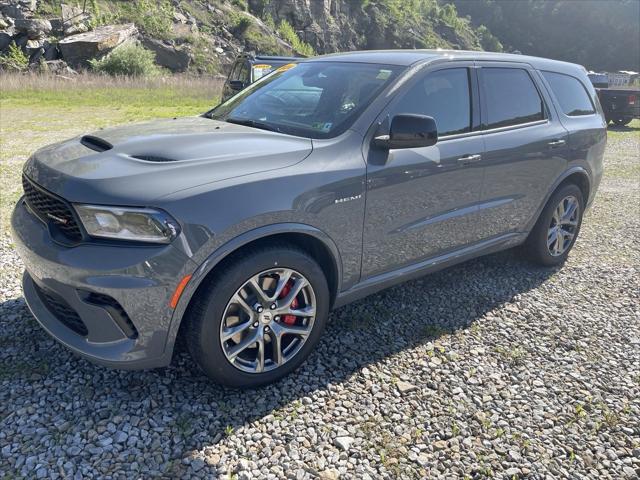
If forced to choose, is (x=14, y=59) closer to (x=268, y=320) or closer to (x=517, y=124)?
(x=517, y=124)

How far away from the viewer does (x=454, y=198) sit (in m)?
3.67

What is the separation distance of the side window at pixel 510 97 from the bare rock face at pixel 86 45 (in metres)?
31.3

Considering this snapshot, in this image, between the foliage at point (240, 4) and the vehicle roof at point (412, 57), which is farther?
the foliage at point (240, 4)

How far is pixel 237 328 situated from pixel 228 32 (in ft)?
153

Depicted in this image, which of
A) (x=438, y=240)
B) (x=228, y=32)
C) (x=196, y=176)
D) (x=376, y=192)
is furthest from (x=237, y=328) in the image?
A: (x=228, y=32)

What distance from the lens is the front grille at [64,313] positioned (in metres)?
2.64

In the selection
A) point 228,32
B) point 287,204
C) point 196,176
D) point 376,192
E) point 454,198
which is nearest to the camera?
point 196,176

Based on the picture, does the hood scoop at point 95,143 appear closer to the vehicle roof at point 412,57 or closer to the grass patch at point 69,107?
the vehicle roof at point 412,57

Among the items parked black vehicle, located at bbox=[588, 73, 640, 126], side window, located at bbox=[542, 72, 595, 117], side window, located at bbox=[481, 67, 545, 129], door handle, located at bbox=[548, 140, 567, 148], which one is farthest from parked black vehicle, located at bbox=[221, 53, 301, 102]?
door handle, located at bbox=[548, 140, 567, 148]

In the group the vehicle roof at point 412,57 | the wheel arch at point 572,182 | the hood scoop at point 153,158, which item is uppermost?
the vehicle roof at point 412,57

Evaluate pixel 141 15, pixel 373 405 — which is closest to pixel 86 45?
pixel 141 15

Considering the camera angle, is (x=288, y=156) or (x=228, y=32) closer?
(x=288, y=156)

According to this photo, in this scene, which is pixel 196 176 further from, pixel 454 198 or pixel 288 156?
pixel 454 198

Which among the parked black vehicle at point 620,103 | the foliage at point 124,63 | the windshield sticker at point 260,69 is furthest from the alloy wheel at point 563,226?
the foliage at point 124,63
